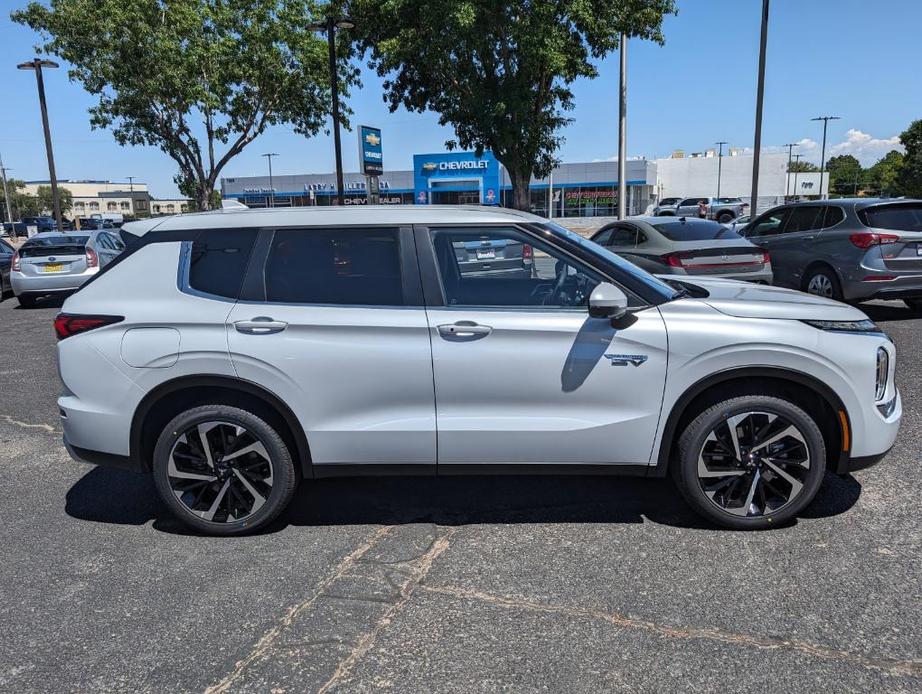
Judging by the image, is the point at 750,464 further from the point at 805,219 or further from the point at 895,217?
the point at 805,219

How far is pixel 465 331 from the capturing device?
3635 millimetres

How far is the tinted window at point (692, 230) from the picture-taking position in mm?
10477

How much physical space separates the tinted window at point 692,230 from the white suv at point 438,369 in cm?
681

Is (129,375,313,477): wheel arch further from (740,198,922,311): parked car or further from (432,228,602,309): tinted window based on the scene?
(740,198,922,311): parked car

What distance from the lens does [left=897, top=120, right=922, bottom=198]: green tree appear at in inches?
2399

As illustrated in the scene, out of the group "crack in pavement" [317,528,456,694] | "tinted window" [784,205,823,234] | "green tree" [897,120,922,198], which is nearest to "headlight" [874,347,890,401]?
"crack in pavement" [317,528,456,694]

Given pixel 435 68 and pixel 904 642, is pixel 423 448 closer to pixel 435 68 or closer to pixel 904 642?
pixel 904 642

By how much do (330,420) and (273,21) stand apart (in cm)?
2329

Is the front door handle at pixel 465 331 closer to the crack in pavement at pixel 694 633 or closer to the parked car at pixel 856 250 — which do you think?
the crack in pavement at pixel 694 633

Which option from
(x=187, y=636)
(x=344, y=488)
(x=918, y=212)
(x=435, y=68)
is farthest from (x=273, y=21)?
(x=187, y=636)

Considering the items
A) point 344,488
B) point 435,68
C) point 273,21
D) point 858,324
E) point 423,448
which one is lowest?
point 344,488

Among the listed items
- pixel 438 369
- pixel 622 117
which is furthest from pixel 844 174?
pixel 438 369

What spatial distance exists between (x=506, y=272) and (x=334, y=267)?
0.94 metres

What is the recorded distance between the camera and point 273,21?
23.5 m
